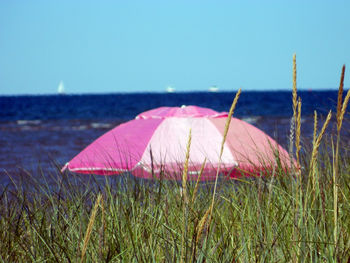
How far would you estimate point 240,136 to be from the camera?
14.9 feet

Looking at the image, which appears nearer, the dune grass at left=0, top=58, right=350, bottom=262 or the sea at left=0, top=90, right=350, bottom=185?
the dune grass at left=0, top=58, right=350, bottom=262

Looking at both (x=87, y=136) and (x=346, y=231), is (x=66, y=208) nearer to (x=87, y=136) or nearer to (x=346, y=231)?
(x=346, y=231)

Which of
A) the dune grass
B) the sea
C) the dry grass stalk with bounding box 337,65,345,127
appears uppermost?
the dry grass stalk with bounding box 337,65,345,127

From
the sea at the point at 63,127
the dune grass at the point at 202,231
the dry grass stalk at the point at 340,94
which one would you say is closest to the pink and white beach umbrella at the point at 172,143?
the sea at the point at 63,127

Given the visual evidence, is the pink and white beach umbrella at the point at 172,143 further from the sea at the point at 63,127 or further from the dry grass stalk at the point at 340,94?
the dry grass stalk at the point at 340,94

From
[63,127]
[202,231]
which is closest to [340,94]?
[202,231]

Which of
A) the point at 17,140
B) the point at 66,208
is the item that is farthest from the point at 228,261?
the point at 17,140

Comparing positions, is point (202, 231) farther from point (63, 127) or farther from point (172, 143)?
point (63, 127)

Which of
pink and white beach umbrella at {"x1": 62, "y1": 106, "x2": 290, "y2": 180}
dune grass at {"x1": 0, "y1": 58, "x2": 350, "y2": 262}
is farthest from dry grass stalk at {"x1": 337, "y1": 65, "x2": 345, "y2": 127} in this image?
pink and white beach umbrella at {"x1": 62, "y1": 106, "x2": 290, "y2": 180}

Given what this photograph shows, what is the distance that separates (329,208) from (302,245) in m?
0.54

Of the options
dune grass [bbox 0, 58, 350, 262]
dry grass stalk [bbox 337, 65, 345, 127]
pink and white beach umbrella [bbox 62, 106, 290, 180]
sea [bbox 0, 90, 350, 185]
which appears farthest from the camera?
sea [bbox 0, 90, 350, 185]

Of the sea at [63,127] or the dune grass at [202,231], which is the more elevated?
the dune grass at [202,231]

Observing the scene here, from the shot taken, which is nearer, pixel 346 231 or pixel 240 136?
pixel 346 231

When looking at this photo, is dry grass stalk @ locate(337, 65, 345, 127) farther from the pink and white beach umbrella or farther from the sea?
the pink and white beach umbrella
